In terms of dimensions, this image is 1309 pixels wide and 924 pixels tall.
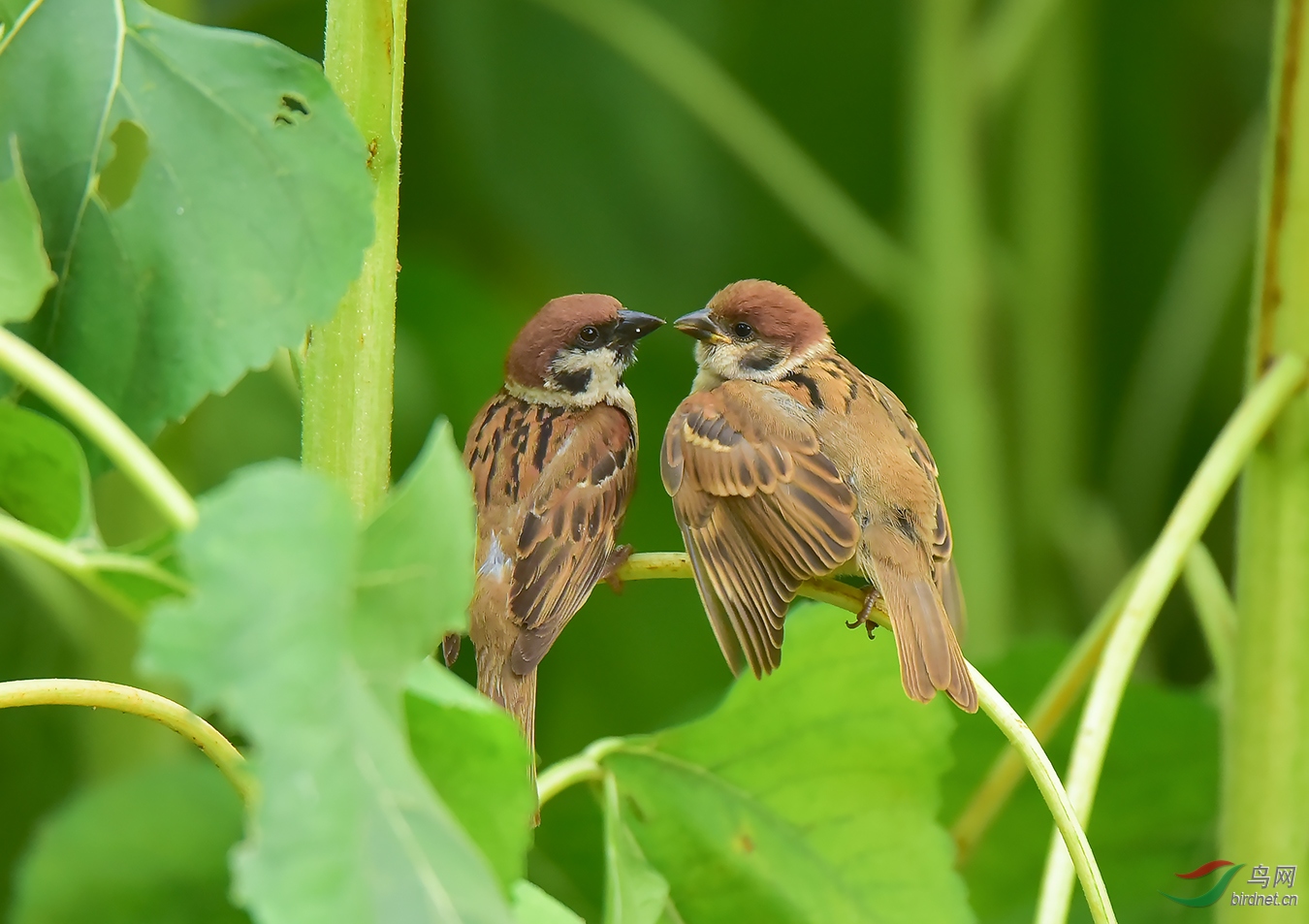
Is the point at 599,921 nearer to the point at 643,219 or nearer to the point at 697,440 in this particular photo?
the point at 697,440

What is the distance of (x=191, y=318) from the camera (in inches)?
38.8

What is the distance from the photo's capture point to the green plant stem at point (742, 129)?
7.80 feet

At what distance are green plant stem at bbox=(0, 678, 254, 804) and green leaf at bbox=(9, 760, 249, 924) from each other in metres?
0.85

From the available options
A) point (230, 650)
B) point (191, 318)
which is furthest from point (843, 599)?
point (230, 650)

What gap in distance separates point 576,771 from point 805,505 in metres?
0.56

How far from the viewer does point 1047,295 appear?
9.07 ft

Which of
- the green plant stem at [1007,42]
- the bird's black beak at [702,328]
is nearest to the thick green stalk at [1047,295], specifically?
the green plant stem at [1007,42]

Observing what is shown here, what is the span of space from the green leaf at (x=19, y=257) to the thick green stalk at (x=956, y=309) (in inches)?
68.4

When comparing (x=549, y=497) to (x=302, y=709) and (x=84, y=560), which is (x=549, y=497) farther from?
(x=302, y=709)

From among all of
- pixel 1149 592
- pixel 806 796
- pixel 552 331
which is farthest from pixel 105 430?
pixel 552 331

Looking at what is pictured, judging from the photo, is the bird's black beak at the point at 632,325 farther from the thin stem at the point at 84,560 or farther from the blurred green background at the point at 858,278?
the thin stem at the point at 84,560

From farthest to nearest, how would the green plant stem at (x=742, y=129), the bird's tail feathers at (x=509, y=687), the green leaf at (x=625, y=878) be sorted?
1. the green plant stem at (x=742, y=129)
2. the bird's tail feathers at (x=509, y=687)
3. the green leaf at (x=625, y=878)

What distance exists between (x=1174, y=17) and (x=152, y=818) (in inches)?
101

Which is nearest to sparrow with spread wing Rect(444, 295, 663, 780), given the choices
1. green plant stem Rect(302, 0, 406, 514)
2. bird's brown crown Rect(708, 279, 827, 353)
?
bird's brown crown Rect(708, 279, 827, 353)
